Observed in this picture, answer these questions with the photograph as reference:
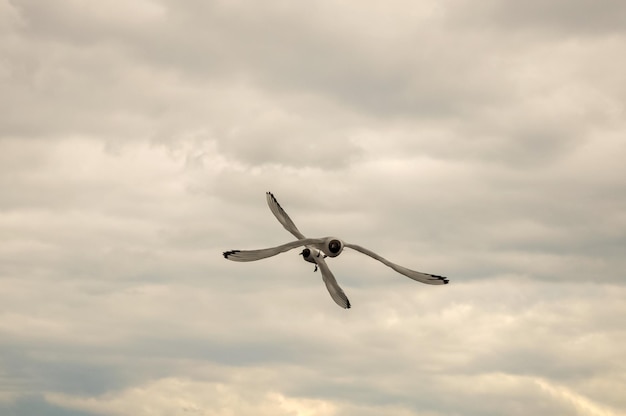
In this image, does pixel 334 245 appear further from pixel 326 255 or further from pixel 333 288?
pixel 333 288

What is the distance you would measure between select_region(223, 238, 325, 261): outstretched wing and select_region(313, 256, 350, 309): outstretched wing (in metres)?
3.51

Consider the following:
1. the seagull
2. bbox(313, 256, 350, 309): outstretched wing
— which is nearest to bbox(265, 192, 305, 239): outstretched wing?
the seagull

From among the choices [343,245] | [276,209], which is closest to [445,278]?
[343,245]

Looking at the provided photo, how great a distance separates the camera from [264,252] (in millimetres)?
93938

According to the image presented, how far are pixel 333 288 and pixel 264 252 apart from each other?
962 cm

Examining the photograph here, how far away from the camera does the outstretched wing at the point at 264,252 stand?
9288 centimetres

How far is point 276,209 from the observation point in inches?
4085

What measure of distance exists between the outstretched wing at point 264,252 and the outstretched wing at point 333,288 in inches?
138

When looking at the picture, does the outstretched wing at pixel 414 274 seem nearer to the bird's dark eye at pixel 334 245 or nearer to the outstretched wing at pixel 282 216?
the bird's dark eye at pixel 334 245

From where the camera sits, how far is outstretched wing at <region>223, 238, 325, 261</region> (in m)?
92.9

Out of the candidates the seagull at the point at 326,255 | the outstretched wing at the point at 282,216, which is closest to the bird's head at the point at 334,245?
the seagull at the point at 326,255

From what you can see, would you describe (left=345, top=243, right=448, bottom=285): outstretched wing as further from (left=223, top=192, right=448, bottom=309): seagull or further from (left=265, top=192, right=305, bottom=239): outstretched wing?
(left=265, top=192, right=305, bottom=239): outstretched wing

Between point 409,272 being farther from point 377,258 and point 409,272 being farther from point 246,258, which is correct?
point 246,258

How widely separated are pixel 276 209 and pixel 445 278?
23.0 m
